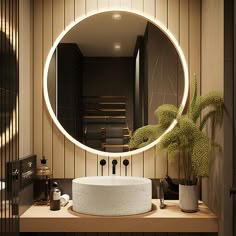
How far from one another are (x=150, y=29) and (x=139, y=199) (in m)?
1.15

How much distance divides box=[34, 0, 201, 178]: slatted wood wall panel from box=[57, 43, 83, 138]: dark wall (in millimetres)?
88

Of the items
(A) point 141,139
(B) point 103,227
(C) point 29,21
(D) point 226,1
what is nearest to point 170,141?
(A) point 141,139

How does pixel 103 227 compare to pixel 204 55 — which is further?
pixel 204 55

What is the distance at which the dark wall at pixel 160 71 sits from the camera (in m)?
2.31

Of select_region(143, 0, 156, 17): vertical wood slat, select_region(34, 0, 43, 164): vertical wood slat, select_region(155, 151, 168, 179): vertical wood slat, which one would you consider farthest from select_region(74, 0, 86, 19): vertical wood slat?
select_region(155, 151, 168, 179): vertical wood slat

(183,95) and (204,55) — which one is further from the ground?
(204,55)

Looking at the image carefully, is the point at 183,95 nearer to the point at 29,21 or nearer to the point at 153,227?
the point at 153,227

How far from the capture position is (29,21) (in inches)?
88.4

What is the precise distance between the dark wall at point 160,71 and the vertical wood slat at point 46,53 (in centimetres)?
66

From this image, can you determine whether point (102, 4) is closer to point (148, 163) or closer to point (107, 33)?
point (107, 33)

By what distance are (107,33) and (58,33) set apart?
1.10ft

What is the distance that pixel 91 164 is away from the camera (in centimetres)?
228

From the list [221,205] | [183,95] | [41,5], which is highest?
[41,5]

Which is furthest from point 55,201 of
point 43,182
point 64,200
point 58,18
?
point 58,18
